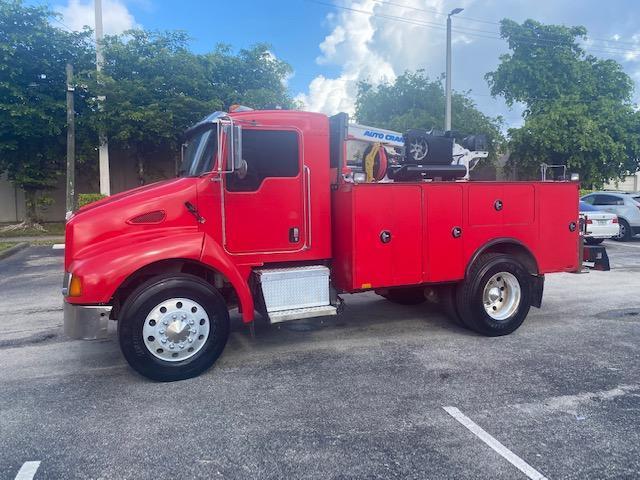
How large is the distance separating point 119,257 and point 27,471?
5.98ft

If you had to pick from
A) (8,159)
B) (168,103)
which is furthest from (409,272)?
(8,159)

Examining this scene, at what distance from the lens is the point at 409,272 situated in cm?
571

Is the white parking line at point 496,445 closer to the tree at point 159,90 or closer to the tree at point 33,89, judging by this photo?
the tree at point 159,90

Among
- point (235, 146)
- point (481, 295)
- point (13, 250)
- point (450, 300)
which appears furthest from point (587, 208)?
point (13, 250)

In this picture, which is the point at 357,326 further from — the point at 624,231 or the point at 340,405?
the point at 624,231

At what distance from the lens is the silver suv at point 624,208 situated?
16703 mm

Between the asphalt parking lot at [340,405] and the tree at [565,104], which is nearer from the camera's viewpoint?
the asphalt parking lot at [340,405]

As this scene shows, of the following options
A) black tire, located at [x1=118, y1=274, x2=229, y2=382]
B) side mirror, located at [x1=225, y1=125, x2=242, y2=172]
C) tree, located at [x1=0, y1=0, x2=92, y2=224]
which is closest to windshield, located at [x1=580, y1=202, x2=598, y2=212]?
side mirror, located at [x1=225, y1=125, x2=242, y2=172]

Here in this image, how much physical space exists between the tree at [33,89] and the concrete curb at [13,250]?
3566 millimetres

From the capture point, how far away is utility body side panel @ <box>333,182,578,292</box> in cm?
545

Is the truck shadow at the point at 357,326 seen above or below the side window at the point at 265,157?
below

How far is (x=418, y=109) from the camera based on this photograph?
27359 millimetres

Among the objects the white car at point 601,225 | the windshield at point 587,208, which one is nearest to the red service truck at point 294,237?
the white car at point 601,225

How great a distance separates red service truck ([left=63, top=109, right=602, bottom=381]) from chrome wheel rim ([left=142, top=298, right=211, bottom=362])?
0.01 m
